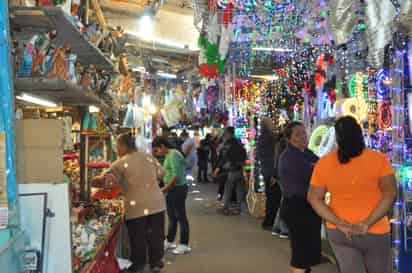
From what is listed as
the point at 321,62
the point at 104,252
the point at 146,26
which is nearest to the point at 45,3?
the point at 104,252

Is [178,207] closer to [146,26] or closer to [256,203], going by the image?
[256,203]

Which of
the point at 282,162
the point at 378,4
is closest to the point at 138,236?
the point at 282,162

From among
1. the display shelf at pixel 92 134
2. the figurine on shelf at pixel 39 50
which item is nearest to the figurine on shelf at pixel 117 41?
the display shelf at pixel 92 134

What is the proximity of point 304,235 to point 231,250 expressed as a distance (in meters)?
3.07

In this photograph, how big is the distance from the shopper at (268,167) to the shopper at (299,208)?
4173mm

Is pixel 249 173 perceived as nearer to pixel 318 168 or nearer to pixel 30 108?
pixel 30 108

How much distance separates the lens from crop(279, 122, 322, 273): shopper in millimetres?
4977

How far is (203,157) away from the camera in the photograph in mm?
19109

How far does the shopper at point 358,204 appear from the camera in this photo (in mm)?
3582

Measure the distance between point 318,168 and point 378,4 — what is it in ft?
5.57

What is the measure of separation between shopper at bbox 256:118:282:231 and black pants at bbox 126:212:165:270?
3330 millimetres

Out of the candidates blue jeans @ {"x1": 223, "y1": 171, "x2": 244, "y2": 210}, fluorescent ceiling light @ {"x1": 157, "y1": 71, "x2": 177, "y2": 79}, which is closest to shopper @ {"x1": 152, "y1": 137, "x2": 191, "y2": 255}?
blue jeans @ {"x1": 223, "y1": 171, "x2": 244, "y2": 210}

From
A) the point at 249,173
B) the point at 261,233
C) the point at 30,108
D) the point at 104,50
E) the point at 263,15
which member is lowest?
the point at 261,233

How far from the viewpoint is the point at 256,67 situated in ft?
40.9
